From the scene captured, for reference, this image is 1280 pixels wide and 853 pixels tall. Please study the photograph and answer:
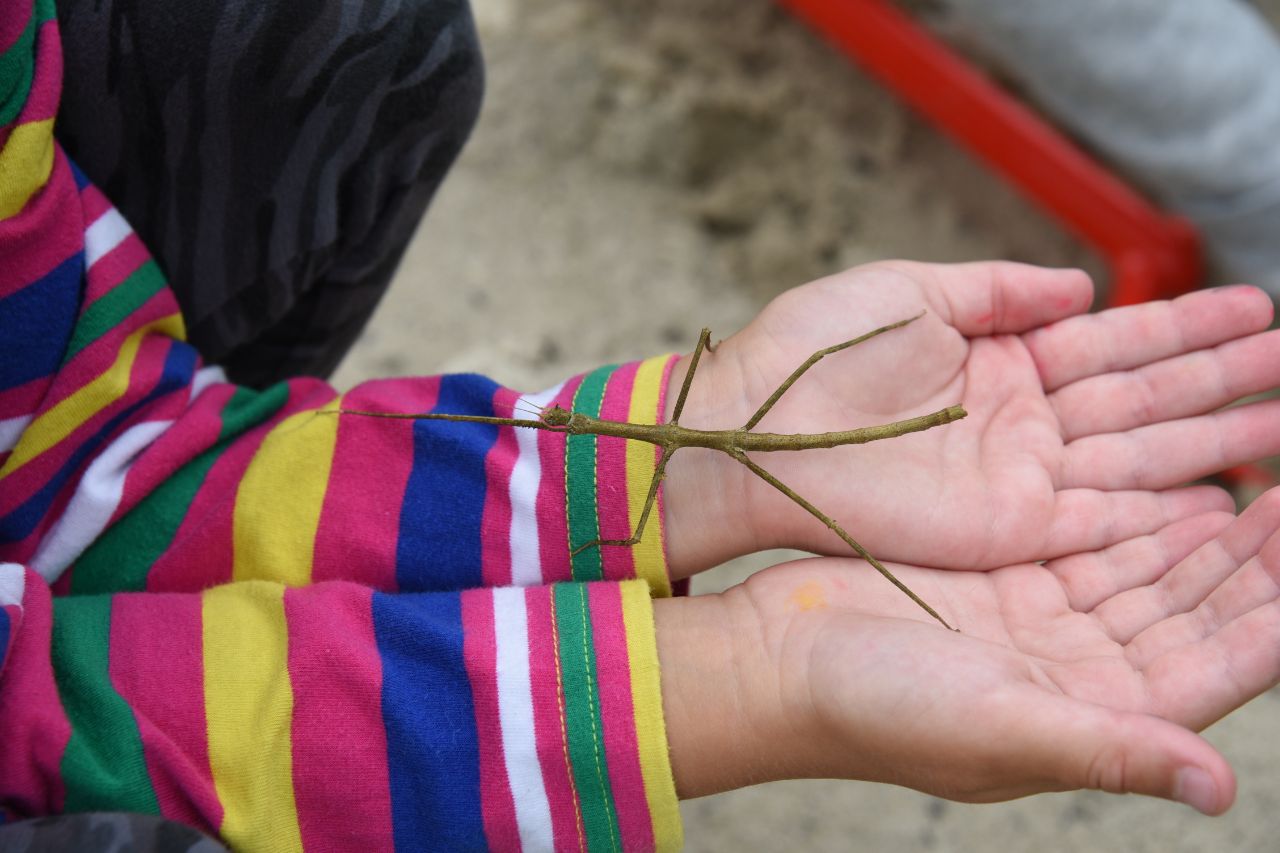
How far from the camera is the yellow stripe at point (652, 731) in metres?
1.73

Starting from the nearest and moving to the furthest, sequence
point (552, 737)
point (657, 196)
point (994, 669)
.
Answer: point (994, 669), point (552, 737), point (657, 196)

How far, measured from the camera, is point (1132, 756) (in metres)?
1.39

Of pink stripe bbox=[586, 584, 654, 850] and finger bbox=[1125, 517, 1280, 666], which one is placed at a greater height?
finger bbox=[1125, 517, 1280, 666]

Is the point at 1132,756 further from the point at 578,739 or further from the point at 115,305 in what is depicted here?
the point at 115,305

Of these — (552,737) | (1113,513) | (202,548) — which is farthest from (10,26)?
(1113,513)

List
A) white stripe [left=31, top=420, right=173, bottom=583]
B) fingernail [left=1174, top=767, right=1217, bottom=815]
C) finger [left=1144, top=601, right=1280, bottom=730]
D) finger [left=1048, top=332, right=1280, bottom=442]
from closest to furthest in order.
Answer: fingernail [left=1174, top=767, right=1217, bottom=815], finger [left=1144, top=601, right=1280, bottom=730], white stripe [left=31, top=420, right=173, bottom=583], finger [left=1048, top=332, right=1280, bottom=442]

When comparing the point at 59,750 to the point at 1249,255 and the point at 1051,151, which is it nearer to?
the point at 1051,151

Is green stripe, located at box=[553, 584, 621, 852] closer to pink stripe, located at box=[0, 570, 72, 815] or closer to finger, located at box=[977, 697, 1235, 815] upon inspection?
finger, located at box=[977, 697, 1235, 815]

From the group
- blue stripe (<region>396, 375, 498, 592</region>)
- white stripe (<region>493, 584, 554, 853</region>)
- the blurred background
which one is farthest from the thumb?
the blurred background

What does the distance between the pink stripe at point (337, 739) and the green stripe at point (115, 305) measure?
25.2 inches

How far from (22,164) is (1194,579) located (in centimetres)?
209

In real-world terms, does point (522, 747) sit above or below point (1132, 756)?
below

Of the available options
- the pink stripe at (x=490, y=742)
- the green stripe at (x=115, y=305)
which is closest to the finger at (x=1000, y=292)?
the pink stripe at (x=490, y=742)

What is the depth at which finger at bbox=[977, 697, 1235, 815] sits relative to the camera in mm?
1367
